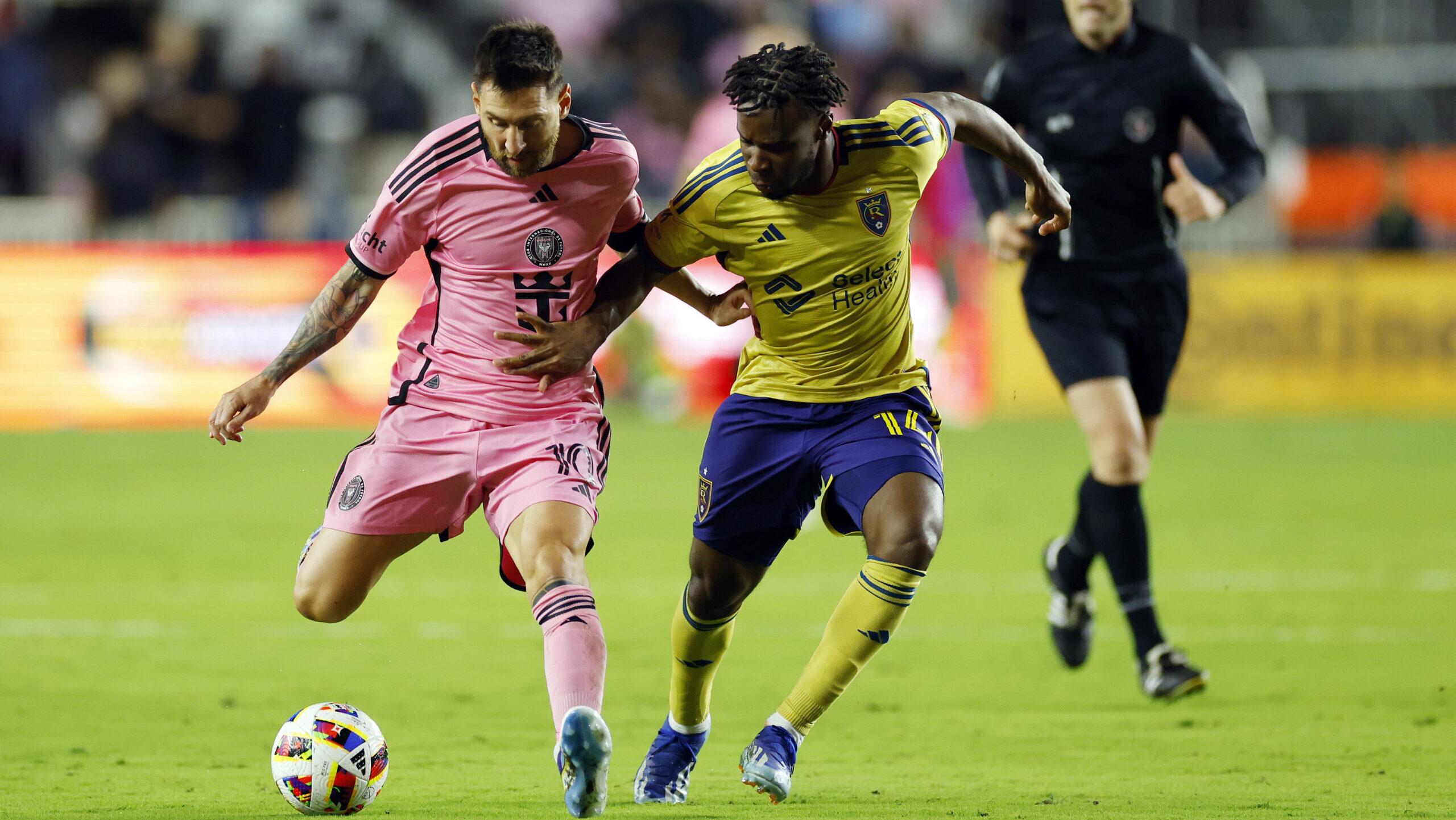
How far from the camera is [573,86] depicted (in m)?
18.8

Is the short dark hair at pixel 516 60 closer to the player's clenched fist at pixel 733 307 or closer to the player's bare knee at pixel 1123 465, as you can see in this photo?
the player's clenched fist at pixel 733 307

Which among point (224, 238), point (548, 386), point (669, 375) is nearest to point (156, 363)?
point (224, 238)

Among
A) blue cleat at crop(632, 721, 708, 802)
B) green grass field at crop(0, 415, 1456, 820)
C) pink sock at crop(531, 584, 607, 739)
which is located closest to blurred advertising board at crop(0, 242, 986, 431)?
green grass field at crop(0, 415, 1456, 820)

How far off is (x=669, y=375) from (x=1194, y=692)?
425 inches

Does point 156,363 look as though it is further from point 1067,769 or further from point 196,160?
point 1067,769

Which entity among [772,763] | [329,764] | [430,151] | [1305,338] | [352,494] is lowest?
[1305,338]

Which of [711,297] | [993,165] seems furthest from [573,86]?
[711,297]

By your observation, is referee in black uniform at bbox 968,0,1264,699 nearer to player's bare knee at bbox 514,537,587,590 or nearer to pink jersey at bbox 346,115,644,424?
pink jersey at bbox 346,115,644,424

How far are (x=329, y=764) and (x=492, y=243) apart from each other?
1.47 m

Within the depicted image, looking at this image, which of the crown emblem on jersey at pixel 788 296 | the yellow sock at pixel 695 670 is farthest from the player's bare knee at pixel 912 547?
the crown emblem on jersey at pixel 788 296

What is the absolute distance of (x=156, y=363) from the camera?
15891mm

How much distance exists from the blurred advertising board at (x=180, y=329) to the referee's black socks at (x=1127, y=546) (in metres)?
9.04

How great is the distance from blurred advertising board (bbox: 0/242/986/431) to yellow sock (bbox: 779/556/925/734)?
10.9 m

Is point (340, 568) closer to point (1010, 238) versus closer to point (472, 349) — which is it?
point (472, 349)
